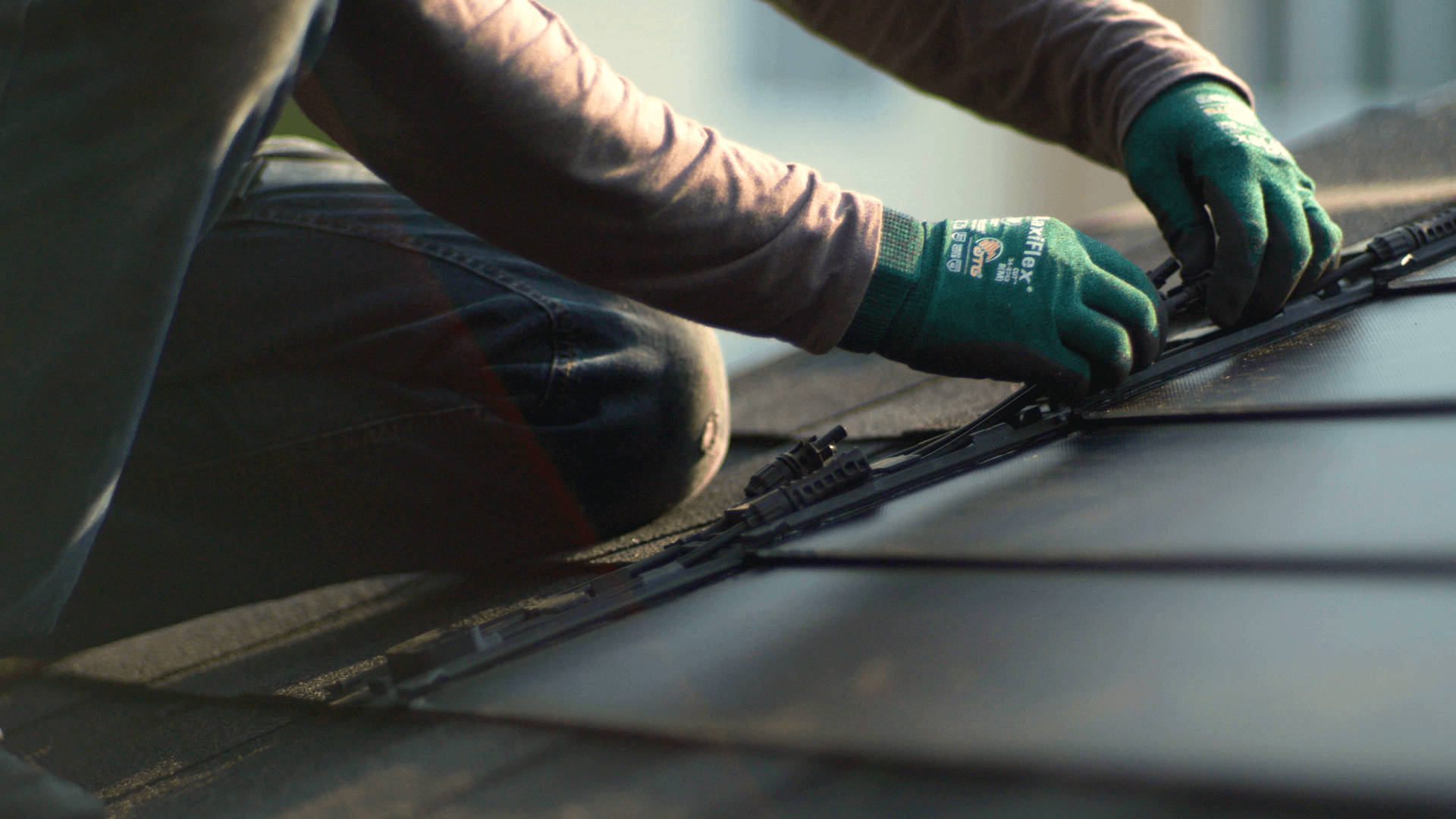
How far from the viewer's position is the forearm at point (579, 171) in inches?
34.6

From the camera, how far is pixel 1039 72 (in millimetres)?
1485

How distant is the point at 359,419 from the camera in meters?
1.33

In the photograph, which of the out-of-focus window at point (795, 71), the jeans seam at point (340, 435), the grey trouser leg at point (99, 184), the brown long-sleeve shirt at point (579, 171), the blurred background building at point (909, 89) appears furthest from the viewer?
the out-of-focus window at point (795, 71)

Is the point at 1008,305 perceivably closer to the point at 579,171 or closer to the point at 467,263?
the point at 579,171

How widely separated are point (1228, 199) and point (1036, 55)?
46 cm

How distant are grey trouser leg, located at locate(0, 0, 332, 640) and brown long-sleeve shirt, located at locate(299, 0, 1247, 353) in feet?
0.27

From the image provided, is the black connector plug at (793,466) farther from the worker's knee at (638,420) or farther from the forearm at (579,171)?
the worker's knee at (638,420)

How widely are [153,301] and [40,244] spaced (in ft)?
0.31

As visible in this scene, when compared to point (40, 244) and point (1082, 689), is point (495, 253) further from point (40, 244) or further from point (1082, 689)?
point (1082, 689)

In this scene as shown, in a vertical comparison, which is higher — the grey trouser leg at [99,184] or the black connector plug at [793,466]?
the grey trouser leg at [99,184]

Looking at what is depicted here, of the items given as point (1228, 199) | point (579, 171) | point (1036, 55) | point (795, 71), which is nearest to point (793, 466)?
point (579, 171)

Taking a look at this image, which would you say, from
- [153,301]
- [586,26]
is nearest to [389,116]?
[153,301]

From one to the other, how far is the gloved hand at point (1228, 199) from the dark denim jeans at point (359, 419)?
70 centimetres

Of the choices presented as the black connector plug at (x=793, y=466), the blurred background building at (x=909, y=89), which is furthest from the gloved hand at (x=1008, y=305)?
the blurred background building at (x=909, y=89)
